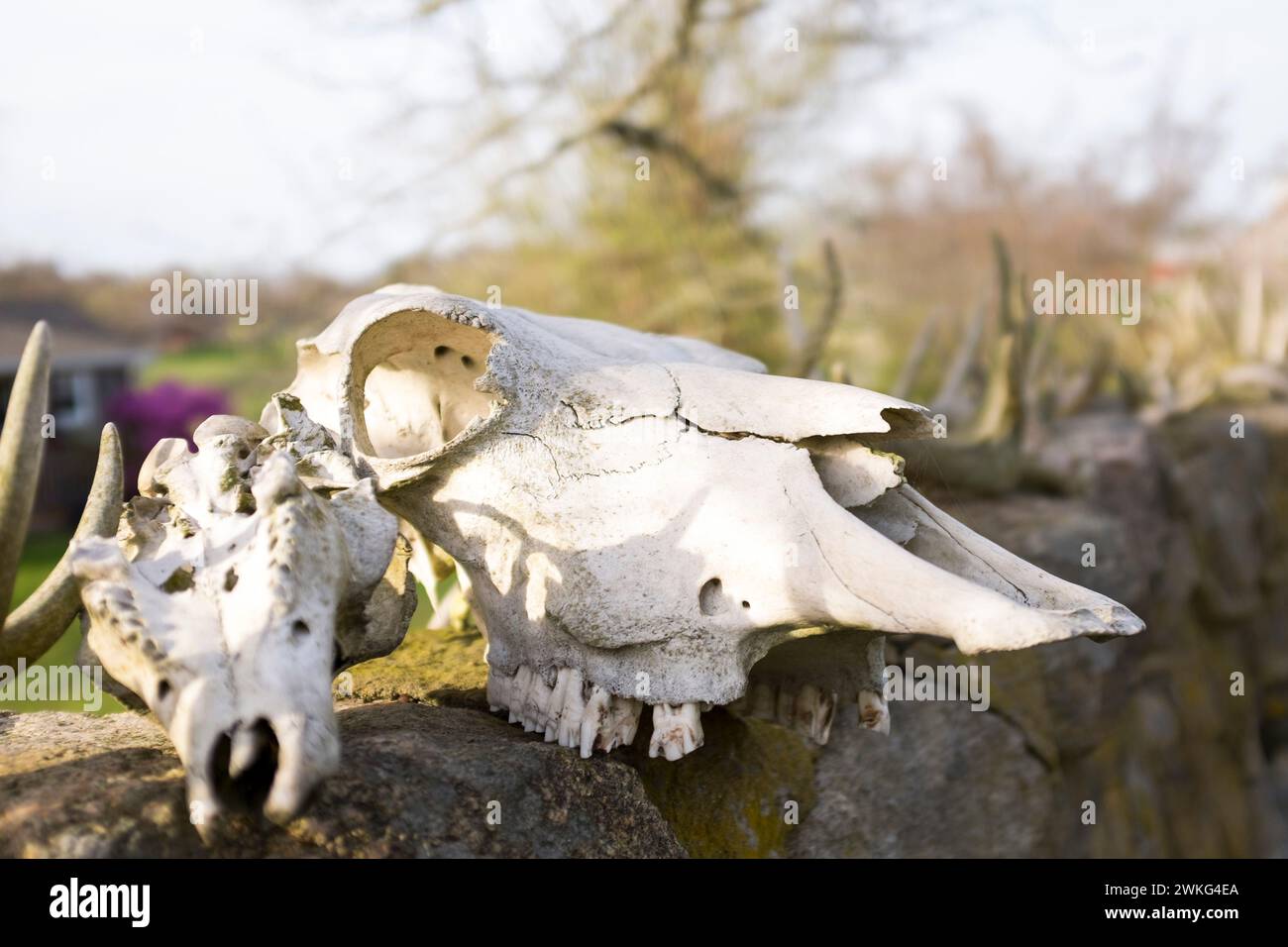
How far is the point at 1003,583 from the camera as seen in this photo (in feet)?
5.09

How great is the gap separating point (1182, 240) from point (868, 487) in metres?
20.1

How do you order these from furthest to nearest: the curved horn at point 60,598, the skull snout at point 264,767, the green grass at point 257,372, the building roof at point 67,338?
the building roof at point 67,338, the green grass at point 257,372, the curved horn at point 60,598, the skull snout at point 264,767

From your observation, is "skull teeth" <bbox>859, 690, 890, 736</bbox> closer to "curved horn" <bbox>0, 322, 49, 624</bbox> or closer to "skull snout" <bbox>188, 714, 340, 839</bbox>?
"skull snout" <bbox>188, 714, 340, 839</bbox>

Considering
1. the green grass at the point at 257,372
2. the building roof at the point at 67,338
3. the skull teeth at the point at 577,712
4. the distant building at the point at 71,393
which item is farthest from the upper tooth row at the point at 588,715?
the building roof at the point at 67,338

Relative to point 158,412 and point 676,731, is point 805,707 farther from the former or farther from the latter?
point 158,412

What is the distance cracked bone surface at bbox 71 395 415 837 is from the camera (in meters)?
1.18

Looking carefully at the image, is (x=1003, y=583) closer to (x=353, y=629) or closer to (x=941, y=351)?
(x=353, y=629)

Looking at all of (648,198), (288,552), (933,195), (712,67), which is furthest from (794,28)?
(933,195)

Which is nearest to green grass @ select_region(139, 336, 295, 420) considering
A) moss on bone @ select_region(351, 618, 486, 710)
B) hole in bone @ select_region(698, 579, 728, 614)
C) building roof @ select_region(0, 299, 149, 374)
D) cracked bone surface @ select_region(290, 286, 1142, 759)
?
building roof @ select_region(0, 299, 149, 374)

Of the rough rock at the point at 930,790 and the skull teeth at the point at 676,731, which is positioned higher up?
the skull teeth at the point at 676,731

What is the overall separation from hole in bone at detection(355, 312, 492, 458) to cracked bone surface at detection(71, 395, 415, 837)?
0.30 meters

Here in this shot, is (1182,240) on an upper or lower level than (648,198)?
upper

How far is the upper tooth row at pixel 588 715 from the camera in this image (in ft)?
5.09

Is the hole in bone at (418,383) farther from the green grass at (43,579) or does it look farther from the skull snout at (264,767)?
the green grass at (43,579)
